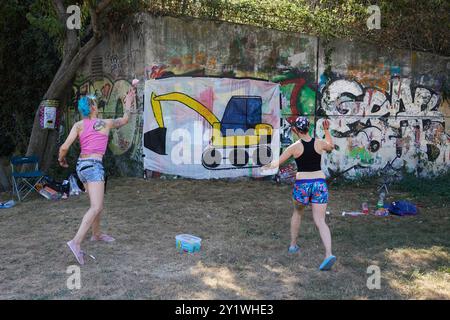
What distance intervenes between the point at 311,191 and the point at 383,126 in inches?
239

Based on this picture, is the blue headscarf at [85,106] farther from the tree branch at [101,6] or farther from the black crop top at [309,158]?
the tree branch at [101,6]

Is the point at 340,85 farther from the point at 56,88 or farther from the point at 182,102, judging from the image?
the point at 56,88

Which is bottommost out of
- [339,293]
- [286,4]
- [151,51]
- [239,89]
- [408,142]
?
[339,293]

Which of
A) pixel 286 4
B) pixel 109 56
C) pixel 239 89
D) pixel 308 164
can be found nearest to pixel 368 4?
pixel 286 4

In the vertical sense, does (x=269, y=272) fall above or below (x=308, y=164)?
below

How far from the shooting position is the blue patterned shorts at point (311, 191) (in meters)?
5.51

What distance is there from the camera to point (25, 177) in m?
9.73

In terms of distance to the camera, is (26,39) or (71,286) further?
(26,39)

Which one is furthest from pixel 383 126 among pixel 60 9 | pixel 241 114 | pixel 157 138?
pixel 60 9

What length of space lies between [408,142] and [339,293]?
7128mm

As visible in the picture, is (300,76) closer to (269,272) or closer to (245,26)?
(245,26)

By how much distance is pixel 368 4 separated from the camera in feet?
36.5

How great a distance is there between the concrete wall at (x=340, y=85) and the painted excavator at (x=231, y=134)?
0.47m
